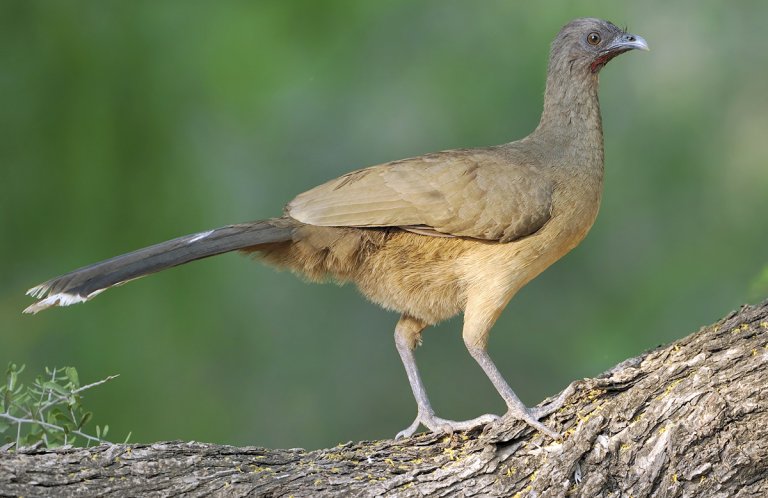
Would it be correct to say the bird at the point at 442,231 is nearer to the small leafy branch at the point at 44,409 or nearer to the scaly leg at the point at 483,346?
the scaly leg at the point at 483,346

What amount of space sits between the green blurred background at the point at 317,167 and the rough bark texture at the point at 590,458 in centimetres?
335

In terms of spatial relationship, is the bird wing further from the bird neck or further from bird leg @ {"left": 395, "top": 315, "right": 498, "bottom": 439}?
bird leg @ {"left": 395, "top": 315, "right": 498, "bottom": 439}

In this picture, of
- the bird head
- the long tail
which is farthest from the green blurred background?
the long tail

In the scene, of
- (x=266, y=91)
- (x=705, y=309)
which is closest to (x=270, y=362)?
(x=266, y=91)

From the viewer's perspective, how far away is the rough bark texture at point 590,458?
2660 mm

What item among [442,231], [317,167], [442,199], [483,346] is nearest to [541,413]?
[483,346]

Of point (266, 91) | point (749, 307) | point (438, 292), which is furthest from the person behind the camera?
point (266, 91)

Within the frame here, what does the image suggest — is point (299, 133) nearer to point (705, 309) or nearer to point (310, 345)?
point (310, 345)

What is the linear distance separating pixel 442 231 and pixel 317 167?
9.81 ft

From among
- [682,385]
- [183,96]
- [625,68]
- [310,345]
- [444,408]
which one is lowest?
[682,385]

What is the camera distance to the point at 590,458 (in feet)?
9.01

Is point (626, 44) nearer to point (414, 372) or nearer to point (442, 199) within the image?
point (442, 199)

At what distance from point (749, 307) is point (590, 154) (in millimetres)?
1100

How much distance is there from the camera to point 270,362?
6543 mm
